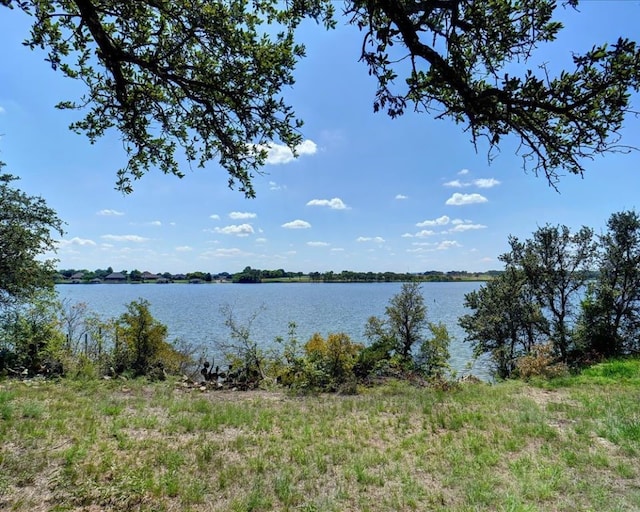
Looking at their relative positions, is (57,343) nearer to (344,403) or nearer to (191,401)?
(191,401)

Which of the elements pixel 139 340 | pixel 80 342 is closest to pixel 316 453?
pixel 139 340

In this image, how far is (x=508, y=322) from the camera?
1850 centimetres

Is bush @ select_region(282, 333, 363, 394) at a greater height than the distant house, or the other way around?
the distant house

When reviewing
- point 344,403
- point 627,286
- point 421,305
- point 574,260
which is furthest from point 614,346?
point 344,403

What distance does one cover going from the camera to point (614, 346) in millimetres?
13570

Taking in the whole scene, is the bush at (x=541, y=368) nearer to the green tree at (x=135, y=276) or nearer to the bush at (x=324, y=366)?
the bush at (x=324, y=366)

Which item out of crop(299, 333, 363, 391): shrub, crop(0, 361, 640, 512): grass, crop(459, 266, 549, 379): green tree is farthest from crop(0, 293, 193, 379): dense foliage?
crop(459, 266, 549, 379): green tree

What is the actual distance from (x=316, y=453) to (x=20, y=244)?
1225 centimetres

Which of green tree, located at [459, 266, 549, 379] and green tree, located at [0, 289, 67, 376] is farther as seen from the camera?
green tree, located at [459, 266, 549, 379]

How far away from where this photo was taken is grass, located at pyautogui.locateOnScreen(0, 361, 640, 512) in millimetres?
3545

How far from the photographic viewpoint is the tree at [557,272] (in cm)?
1596

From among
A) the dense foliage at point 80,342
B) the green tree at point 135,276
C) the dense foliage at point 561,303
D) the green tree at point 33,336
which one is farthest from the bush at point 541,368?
the green tree at point 135,276

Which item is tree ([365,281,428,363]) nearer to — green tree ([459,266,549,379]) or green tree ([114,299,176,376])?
green tree ([459,266,549,379])

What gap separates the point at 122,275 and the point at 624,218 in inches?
4500
